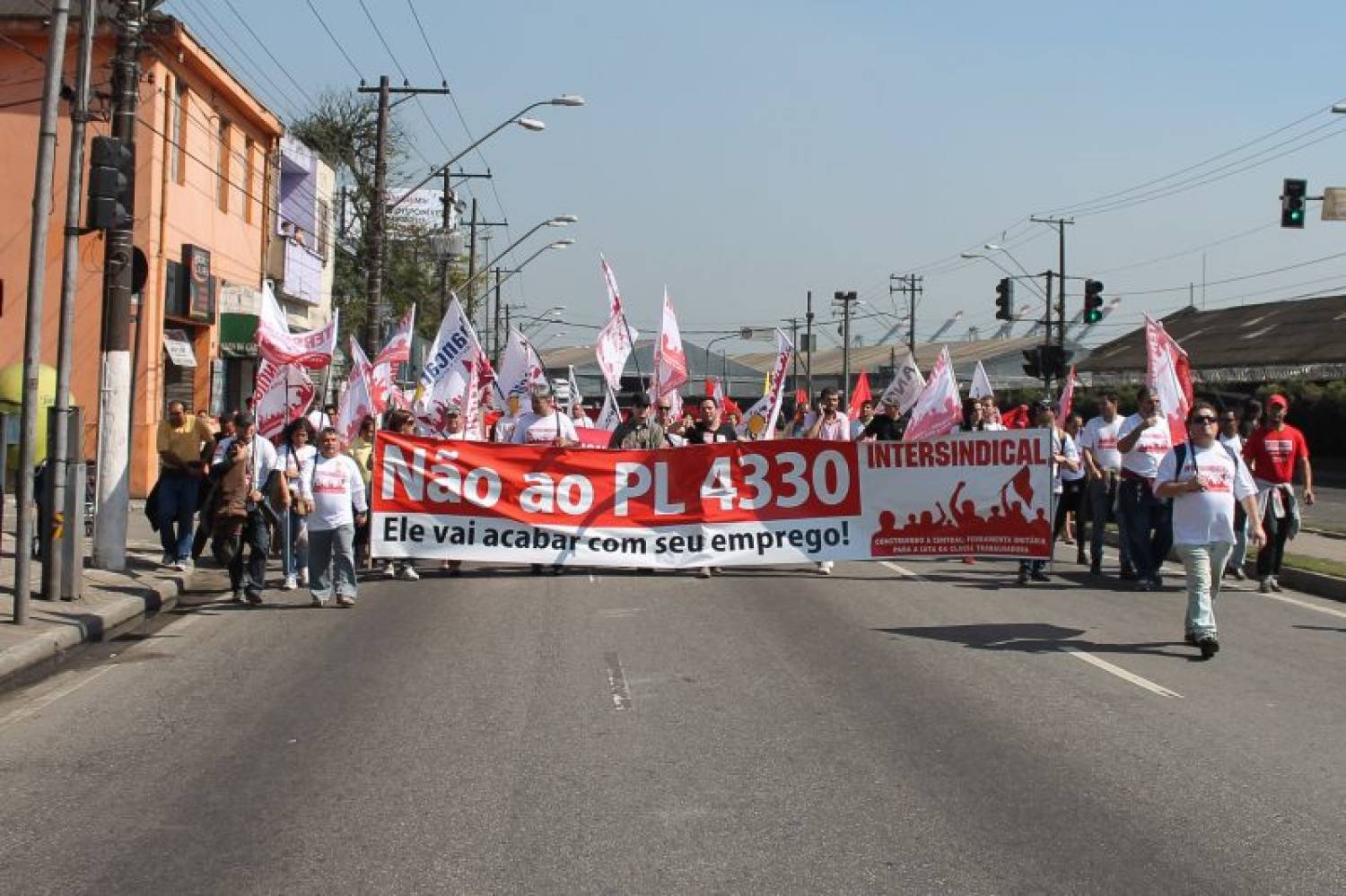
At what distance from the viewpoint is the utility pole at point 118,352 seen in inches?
593

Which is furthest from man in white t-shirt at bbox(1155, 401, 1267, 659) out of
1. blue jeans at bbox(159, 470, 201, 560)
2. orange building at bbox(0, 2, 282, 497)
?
orange building at bbox(0, 2, 282, 497)

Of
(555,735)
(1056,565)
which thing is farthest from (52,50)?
(1056,565)

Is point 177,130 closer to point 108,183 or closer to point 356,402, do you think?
point 356,402

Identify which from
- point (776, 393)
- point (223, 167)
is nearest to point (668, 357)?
point (776, 393)

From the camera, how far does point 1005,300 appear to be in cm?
4222

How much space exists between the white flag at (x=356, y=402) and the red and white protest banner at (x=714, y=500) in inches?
54.4

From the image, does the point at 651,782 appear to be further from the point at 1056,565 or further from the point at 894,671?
the point at 1056,565

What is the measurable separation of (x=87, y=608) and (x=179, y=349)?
58.9 feet

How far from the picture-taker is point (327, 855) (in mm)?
6047

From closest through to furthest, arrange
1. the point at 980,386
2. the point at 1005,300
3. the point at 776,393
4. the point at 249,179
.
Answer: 1. the point at 776,393
2. the point at 980,386
3. the point at 249,179
4. the point at 1005,300

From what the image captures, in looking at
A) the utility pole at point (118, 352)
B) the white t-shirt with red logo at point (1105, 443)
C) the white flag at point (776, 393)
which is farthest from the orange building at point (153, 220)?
the white t-shirt with red logo at point (1105, 443)

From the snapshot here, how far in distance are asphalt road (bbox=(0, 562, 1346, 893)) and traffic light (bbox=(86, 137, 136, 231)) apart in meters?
3.45

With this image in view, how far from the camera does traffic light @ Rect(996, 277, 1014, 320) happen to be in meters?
42.0

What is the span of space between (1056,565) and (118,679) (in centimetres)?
1101
